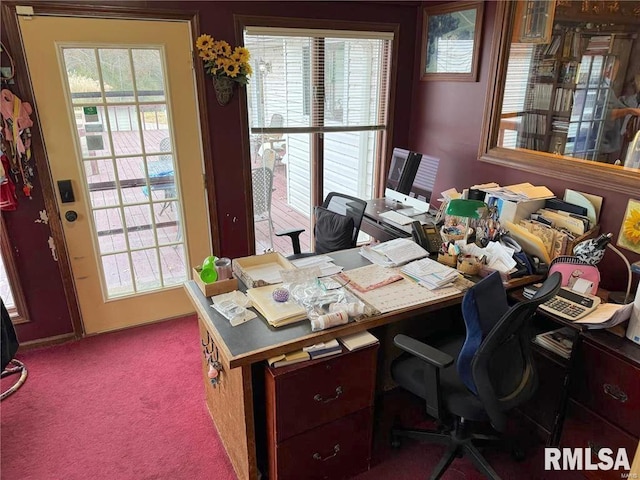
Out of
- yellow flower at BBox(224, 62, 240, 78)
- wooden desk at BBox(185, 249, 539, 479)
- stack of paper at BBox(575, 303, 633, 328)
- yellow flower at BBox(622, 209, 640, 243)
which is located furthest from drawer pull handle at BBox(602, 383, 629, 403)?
yellow flower at BBox(224, 62, 240, 78)

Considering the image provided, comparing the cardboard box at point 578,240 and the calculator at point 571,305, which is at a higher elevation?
the cardboard box at point 578,240

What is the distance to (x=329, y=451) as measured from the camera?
1.89 meters

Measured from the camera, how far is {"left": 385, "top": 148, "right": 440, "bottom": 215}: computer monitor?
9.88ft

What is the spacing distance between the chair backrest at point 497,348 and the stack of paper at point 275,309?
0.67 m

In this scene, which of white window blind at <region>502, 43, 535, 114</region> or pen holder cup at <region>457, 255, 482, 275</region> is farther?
white window blind at <region>502, 43, 535, 114</region>

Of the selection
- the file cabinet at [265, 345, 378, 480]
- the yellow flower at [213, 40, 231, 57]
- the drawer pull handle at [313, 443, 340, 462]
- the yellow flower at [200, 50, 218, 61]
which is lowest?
the drawer pull handle at [313, 443, 340, 462]

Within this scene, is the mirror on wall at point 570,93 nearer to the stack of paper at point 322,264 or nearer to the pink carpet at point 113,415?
the stack of paper at point 322,264

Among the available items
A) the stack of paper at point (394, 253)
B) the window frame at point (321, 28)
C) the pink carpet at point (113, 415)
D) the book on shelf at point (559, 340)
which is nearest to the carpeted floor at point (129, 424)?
the pink carpet at point (113, 415)

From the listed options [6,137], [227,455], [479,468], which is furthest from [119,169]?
[479,468]

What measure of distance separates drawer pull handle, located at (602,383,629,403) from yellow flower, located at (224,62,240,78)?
105 inches

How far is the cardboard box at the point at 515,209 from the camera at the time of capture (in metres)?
2.48

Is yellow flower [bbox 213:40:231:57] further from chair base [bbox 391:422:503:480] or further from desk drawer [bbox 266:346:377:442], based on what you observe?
chair base [bbox 391:422:503:480]

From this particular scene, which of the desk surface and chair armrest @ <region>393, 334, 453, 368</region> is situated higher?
the desk surface

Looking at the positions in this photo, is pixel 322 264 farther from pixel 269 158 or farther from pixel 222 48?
pixel 222 48
